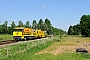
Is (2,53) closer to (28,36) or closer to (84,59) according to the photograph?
(84,59)

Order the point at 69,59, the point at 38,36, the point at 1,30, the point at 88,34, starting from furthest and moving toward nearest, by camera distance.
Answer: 1. the point at 1,30
2. the point at 88,34
3. the point at 38,36
4. the point at 69,59

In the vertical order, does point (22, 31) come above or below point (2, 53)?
above

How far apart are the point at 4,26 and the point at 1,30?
18.9 ft

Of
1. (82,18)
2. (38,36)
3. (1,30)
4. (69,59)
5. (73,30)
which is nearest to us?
(69,59)

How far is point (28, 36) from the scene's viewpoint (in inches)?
2039

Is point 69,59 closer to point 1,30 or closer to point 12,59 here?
point 12,59

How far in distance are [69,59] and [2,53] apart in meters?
6.61

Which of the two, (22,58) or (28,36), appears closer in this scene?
(22,58)

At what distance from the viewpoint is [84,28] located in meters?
118

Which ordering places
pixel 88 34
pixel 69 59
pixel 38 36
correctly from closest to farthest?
pixel 69 59, pixel 38 36, pixel 88 34

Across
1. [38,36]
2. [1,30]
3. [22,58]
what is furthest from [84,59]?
[1,30]

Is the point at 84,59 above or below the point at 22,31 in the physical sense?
below

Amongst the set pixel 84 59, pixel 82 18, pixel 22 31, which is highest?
pixel 82 18

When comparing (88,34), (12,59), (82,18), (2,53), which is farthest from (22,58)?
(82,18)
